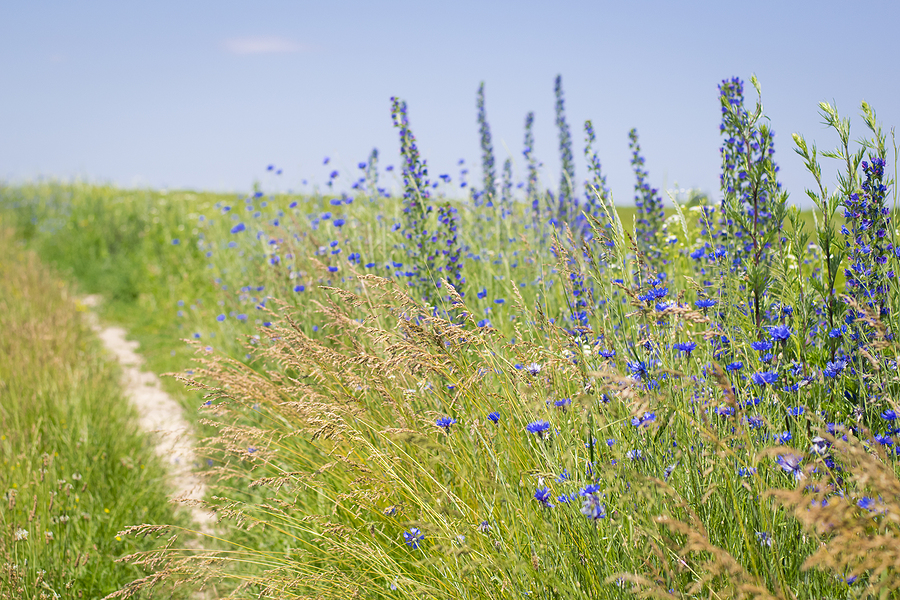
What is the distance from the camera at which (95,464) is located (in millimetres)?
3633

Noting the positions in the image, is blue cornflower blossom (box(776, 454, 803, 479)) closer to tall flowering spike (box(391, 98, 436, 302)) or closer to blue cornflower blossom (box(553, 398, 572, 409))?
blue cornflower blossom (box(553, 398, 572, 409))

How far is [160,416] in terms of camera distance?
5.32 metres

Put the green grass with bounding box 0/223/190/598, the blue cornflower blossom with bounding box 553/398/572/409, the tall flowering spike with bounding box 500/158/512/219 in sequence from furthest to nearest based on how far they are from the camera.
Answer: the tall flowering spike with bounding box 500/158/512/219, the green grass with bounding box 0/223/190/598, the blue cornflower blossom with bounding box 553/398/572/409

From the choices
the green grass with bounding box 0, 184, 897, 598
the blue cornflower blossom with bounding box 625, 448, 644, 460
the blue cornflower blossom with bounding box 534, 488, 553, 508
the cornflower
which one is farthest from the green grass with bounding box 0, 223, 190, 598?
the blue cornflower blossom with bounding box 625, 448, 644, 460

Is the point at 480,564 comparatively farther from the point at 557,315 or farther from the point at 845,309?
the point at 557,315

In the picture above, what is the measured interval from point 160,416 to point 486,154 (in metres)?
4.11

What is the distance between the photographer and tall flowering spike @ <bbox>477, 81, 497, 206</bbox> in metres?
6.17

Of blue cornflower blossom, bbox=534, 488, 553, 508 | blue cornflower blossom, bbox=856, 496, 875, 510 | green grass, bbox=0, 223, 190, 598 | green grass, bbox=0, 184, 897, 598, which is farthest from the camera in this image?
green grass, bbox=0, 223, 190, 598

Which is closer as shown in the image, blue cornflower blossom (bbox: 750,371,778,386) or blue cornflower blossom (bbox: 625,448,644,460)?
blue cornflower blossom (bbox: 625,448,644,460)

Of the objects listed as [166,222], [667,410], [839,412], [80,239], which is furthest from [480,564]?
[80,239]

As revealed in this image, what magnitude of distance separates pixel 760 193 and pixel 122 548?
366 cm

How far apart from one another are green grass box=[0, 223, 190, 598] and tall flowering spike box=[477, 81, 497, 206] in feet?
12.4

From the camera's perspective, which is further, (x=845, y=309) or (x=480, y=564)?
(x=845, y=309)

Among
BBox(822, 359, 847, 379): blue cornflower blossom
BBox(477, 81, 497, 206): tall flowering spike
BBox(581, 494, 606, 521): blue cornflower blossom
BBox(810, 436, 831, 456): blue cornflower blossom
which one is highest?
BBox(477, 81, 497, 206): tall flowering spike
